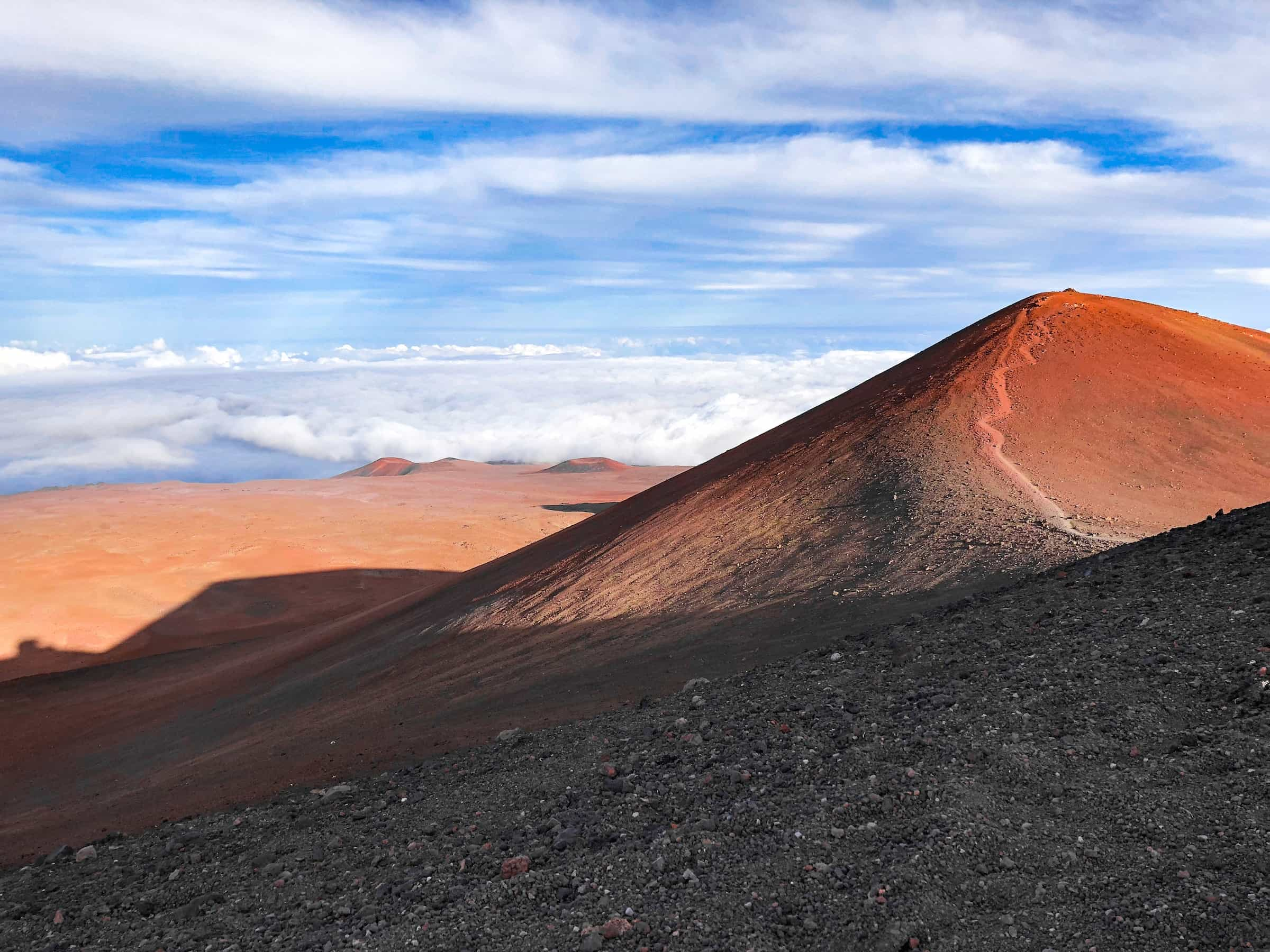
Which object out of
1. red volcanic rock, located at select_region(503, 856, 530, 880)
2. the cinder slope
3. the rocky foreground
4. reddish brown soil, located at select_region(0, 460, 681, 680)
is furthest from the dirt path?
reddish brown soil, located at select_region(0, 460, 681, 680)

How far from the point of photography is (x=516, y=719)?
35.5 feet

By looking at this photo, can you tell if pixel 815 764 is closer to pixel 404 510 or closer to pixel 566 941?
pixel 566 941

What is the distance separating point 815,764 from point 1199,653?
11.1ft

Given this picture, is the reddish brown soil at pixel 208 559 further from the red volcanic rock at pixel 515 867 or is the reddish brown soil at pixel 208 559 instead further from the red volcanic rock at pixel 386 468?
the red volcanic rock at pixel 386 468

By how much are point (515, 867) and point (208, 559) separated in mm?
37713

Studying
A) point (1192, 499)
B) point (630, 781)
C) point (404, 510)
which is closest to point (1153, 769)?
point (630, 781)

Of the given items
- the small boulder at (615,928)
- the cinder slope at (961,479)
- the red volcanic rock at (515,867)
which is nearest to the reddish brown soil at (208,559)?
the cinder slope at (961,479)

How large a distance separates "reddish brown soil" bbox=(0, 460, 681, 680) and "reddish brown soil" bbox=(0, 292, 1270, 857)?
618cm

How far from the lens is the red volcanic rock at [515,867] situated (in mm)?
6336

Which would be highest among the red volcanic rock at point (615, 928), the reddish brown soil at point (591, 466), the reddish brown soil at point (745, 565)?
the reddish brown soil at point (591, 466)

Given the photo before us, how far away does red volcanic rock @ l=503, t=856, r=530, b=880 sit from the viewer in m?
6.34

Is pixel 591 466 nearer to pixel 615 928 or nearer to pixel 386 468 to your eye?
pixel 386 468

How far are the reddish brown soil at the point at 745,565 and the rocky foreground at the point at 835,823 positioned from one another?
6.92ft

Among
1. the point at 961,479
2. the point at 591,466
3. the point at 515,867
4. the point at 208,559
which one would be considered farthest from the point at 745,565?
the point at 591,466
